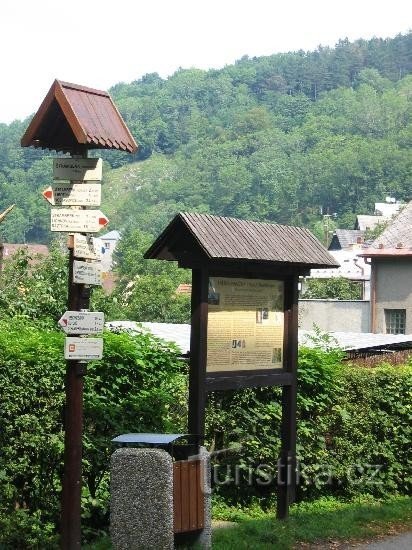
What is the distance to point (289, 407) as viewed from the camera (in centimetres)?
1283

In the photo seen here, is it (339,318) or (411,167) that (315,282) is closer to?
(339,318)

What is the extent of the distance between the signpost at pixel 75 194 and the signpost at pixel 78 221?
0.08 meters

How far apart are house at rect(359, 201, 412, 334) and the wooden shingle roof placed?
107 ft

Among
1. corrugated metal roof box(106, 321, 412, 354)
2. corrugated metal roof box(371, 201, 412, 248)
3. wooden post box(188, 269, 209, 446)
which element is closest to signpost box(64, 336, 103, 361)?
wooden post box(188, 269, 209, 446)

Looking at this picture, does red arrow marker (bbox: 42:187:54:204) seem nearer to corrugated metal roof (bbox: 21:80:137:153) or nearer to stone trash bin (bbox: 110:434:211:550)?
corrugated metal roof (bbox: 21:80:137:153)

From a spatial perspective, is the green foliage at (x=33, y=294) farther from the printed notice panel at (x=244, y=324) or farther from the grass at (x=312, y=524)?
the printed notice panel at (x=244, y=324)

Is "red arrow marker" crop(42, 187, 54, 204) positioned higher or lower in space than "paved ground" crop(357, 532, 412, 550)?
higher

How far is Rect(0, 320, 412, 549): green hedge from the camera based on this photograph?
35.1 feet

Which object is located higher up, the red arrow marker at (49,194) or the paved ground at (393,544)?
the red arrow marker at (49,194)

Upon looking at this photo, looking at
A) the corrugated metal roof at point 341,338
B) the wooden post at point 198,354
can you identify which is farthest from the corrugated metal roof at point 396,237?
the wooden post at point 198,354

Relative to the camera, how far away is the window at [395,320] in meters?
45.6

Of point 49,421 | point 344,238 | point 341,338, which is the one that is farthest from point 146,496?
point 344,238

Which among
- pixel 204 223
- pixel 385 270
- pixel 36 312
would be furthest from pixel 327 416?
pixel 385 270

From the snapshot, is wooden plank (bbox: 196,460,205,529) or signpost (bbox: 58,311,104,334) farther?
wooden plank (bbox: 196,460,205,529)
